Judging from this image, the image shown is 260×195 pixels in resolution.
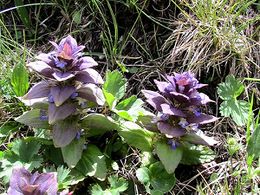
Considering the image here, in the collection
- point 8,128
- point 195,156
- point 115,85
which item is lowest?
point 8,128

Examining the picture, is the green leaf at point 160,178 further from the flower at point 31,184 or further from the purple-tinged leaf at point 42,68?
the purple-tinged leaf at point 42,68

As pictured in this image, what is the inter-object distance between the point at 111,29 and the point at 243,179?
913 millimetres

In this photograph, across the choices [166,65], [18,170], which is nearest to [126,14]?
[166,65]

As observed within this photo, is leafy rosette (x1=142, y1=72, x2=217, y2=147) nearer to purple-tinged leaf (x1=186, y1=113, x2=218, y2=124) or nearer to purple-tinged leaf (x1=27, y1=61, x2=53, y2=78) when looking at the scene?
purple-tinged leaf (x1=186, y1=113, x2=218, y2=124)

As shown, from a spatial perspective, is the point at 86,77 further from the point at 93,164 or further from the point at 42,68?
the point at 93,164

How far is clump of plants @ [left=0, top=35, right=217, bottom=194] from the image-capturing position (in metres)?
1.97

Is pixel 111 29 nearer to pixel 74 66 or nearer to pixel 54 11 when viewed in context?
pixel 54 11

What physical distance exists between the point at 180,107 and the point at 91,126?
335 millimetres

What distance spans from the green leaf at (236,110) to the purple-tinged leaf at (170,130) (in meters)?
0.27

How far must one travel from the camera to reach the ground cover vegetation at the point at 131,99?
1.99 m

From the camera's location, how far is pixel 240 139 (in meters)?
2.19

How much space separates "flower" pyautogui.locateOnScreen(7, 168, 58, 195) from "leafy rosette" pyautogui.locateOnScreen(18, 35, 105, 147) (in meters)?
0.22

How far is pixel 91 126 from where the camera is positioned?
2.10 meters

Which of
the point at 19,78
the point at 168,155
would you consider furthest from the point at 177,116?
the point at 19,78
